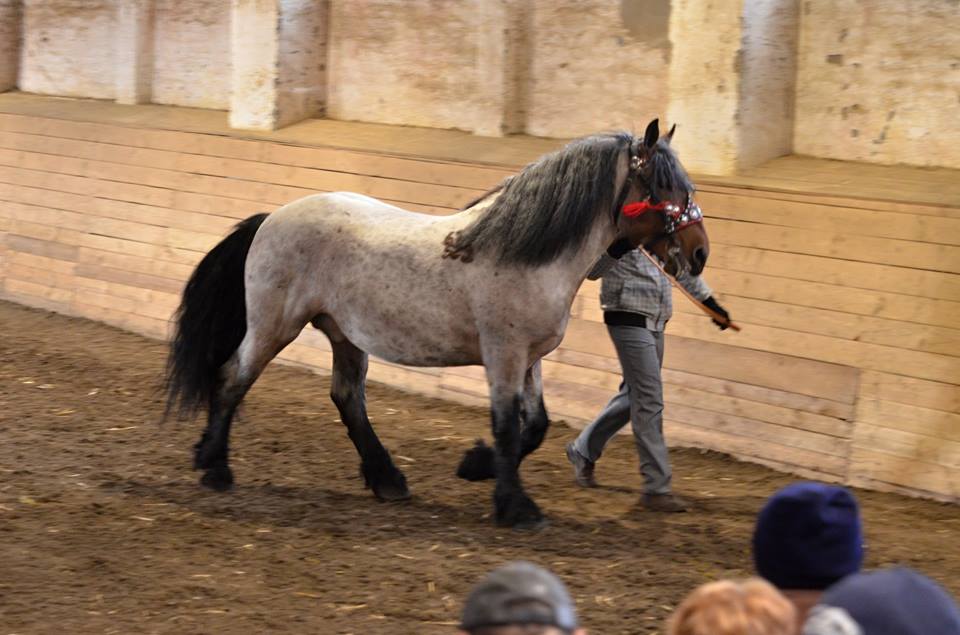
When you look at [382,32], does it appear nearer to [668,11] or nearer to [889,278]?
[668,11]

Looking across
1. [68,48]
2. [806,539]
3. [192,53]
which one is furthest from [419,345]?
[68,48]

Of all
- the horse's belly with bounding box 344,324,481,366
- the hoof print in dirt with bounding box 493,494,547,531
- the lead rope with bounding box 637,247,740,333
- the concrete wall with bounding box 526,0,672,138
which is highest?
the concrete wall with bounding box 526,0,672,138

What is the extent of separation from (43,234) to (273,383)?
346cm

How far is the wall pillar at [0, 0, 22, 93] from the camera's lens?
12.9 metres

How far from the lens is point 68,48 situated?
41.0ft

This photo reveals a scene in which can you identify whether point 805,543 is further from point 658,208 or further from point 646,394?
point 646,394

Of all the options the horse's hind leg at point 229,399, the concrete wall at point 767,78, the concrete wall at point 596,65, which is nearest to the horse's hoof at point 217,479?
the horse's hind leg at point 229,399

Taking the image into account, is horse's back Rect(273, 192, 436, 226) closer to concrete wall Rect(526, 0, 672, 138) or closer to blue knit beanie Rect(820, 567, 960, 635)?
concrete wall Rect(526, 0, 672, 138)

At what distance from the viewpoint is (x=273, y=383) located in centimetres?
866

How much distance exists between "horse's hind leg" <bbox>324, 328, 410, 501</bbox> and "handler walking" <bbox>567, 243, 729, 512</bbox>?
1.19 m

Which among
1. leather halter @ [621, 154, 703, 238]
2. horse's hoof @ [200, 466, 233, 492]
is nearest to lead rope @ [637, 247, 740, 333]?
leather halter @ [621, 154, 703, 238]

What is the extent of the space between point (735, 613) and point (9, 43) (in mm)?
12832

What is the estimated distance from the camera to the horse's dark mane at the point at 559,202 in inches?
206

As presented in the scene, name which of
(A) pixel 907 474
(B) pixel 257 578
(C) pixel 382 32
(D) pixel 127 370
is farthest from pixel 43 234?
(A) pixel 907 474
